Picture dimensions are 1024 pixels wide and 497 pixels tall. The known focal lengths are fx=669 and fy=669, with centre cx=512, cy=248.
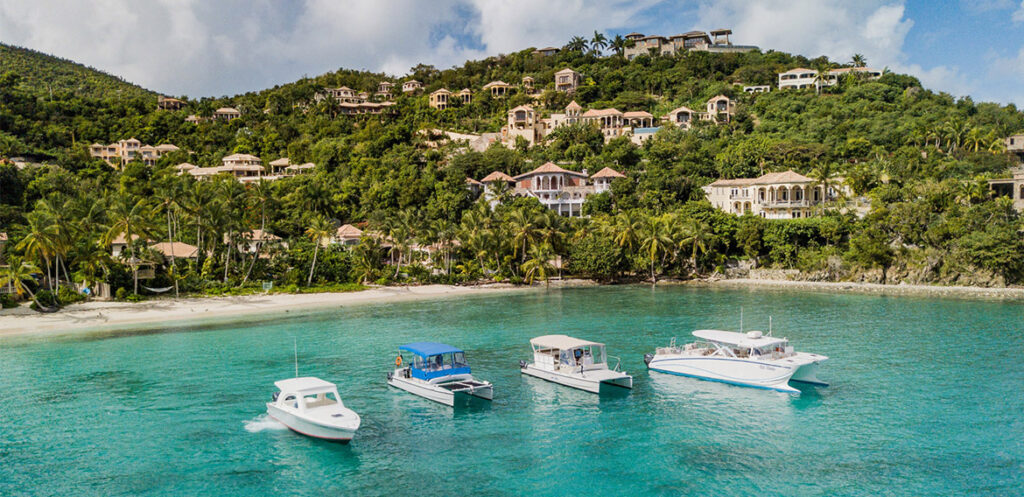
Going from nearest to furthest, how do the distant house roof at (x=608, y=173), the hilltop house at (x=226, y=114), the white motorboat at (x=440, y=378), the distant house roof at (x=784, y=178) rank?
the white motorboat at (x=440, y=378)
the distant house roof at (x=784, y=178)
the distant house roof at (x=608, y=173)
the hilltop house at (x=226, y=114)

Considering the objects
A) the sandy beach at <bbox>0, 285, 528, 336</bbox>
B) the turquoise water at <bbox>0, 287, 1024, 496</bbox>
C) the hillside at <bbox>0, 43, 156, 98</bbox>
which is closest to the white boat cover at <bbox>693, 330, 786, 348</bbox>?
the turquoise water at <bbox>0, 287, 1024, 496</bbox>

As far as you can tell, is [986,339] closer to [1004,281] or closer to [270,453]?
[1004,281]

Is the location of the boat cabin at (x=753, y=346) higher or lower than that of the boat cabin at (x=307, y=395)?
higher

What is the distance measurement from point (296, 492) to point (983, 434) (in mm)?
22253

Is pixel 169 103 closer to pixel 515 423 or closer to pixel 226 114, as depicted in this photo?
pixel 226 114

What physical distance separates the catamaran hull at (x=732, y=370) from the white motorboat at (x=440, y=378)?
28.7ft

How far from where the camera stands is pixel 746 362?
29.1 meters

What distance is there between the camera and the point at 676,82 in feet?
422

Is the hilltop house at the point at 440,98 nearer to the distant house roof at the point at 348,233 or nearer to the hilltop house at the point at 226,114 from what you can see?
the hilltop house at the point at 226,114

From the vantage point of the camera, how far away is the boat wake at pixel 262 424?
2416cm

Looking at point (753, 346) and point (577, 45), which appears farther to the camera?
point (577, 45)

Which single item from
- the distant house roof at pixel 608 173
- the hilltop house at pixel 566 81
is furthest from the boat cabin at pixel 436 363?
the hilltop house at pixel 566 81

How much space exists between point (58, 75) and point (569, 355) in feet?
565

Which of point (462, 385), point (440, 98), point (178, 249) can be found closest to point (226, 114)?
point (440, 98)
